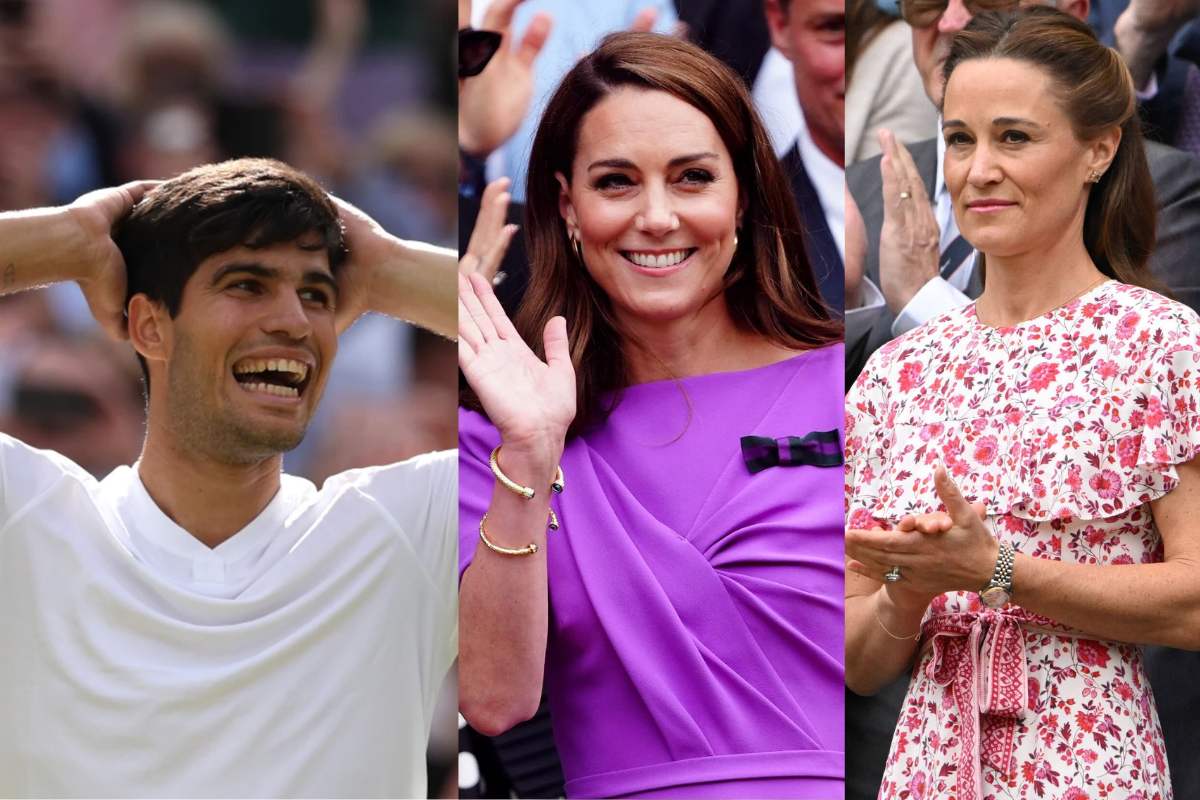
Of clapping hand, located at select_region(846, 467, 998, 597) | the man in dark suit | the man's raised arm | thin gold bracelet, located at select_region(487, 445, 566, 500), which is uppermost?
the man in dark suit

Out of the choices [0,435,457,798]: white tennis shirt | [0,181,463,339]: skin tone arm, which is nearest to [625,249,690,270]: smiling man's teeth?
[0,181,463,339]: skin tone arm

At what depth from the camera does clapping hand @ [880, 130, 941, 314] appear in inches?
148

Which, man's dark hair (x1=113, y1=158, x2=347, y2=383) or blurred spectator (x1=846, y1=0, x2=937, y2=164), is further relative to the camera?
blurred spectator (x1=846, y1=0, x2=937, y2=164)

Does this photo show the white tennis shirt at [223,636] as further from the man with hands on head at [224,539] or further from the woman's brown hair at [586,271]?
the woman's brown hair at [586,271]

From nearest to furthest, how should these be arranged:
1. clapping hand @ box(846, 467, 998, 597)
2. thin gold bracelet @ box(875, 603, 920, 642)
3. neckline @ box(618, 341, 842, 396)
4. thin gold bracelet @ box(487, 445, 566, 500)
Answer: clapping hand @ box(846, 467, 998, 597) < thin gold bracelet @ box(875, 603, 920, 642) < thin gold bracelet @ box(487, 445, 566, 500) < neckline @ box(618, 341, 842, 396)

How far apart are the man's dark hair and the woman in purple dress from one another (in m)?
0.40

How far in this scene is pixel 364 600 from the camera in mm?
3732

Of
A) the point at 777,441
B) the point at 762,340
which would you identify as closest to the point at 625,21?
the point at 762,340

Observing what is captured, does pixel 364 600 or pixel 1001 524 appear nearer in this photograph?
pixel 1001 524

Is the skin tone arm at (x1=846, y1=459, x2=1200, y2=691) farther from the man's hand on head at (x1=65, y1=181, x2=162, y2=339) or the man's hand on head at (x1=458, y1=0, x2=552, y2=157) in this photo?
the man's hand on head at (x1=65, y1=181, x2=162, y2=339)

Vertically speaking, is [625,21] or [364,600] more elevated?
[625,21]

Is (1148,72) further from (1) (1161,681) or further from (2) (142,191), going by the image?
(2) (142,191)

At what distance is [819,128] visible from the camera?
12.5 feet

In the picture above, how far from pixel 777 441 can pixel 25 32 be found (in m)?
2.02
